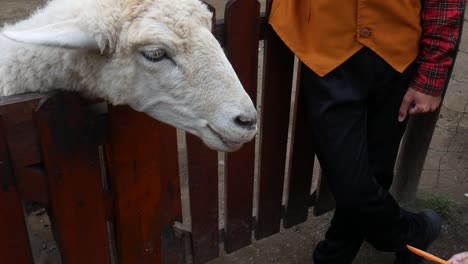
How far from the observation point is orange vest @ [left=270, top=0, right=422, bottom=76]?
6.93 feet

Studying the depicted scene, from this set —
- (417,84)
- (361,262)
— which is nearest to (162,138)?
(417,84)

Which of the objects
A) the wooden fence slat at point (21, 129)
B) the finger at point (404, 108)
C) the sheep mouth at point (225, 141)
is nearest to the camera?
the wooden fence slat at point (21, 129)

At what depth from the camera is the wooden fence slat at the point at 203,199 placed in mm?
2643

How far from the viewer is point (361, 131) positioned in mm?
2324

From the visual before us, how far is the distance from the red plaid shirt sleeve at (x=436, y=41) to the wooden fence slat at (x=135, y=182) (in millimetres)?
1186

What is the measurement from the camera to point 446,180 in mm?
3945

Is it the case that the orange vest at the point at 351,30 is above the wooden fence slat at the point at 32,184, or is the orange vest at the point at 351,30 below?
above

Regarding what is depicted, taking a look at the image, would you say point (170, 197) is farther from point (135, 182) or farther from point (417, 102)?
point (417, 102)

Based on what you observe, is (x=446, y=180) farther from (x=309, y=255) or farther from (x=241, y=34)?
(x=241, y=34)

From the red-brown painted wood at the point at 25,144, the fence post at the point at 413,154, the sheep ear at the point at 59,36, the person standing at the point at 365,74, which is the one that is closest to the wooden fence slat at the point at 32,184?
the red-brown painted wood at the point at 25,144

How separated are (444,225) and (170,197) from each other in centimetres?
195

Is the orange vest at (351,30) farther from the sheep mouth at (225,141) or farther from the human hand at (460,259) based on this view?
the human hand at (460,259)

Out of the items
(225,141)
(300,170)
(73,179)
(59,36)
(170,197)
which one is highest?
(59,36)

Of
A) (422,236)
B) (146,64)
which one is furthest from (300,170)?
(146,64)
